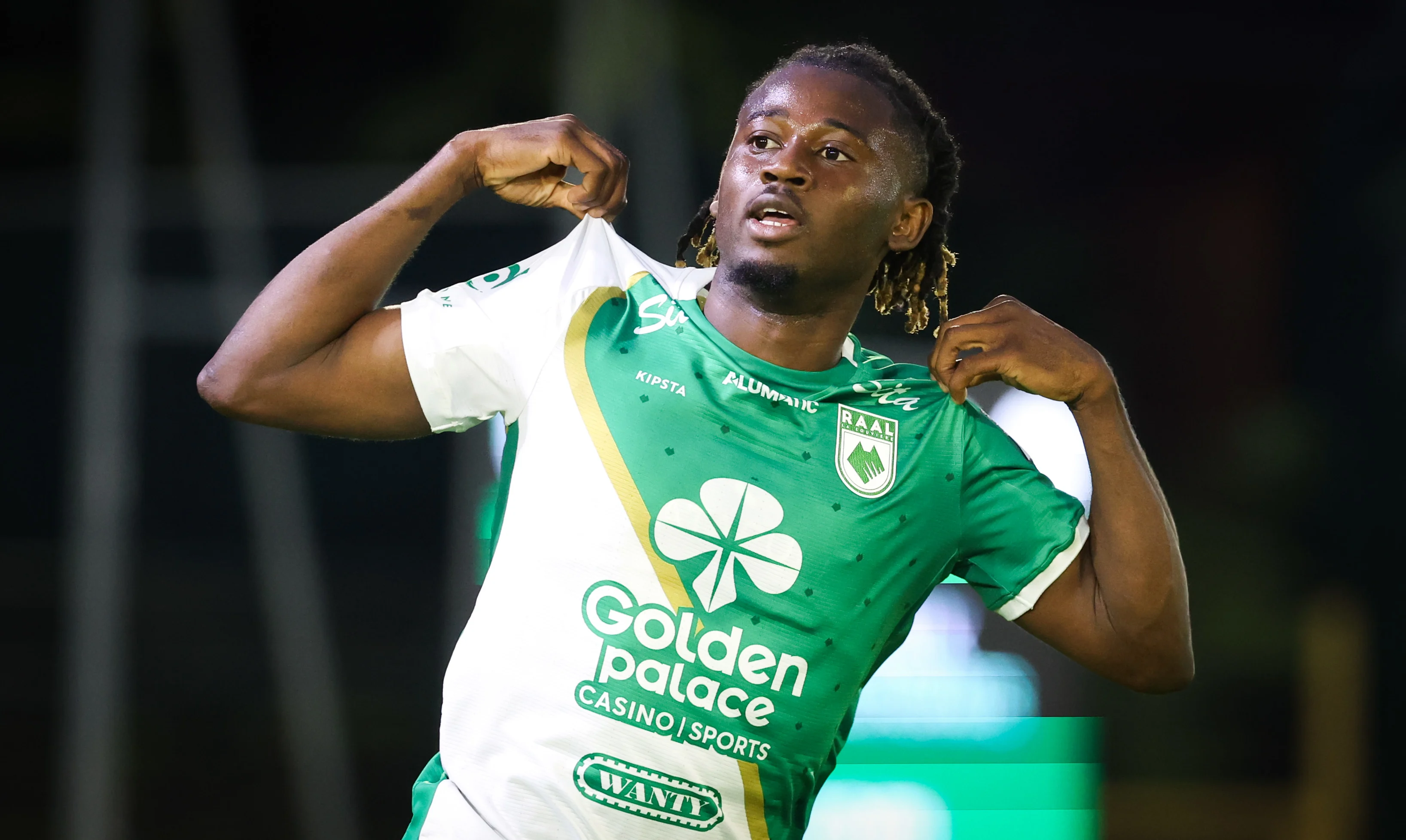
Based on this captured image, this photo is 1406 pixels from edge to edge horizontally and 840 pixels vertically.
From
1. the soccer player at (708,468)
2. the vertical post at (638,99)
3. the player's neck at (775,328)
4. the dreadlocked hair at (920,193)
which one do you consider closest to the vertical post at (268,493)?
the vertical post at (638,99)

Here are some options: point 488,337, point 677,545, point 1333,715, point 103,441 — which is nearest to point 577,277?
point 488,337

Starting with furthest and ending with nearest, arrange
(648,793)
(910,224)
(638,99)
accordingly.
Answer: (638,99), (910,224), (648,793)

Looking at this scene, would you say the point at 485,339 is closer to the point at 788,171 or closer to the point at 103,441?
the point at 788,171

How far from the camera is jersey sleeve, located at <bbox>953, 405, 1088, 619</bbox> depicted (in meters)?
1.70

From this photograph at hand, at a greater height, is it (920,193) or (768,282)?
(920,193)

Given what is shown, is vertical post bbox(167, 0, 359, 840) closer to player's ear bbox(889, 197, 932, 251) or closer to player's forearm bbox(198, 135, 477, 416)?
player's forearm bbox(198, 135, 477, 416)

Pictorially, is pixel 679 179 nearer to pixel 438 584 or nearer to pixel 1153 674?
pixel 438 584

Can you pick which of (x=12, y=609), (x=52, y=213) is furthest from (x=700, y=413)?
(x=12, y=609)

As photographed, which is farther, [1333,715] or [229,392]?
[1333,715]

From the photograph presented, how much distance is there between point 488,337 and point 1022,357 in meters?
0.69

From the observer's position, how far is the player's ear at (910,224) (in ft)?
6.09

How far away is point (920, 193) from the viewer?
189cm

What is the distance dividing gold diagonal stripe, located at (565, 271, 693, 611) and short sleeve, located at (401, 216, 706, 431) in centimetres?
2

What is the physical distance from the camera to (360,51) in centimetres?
481
